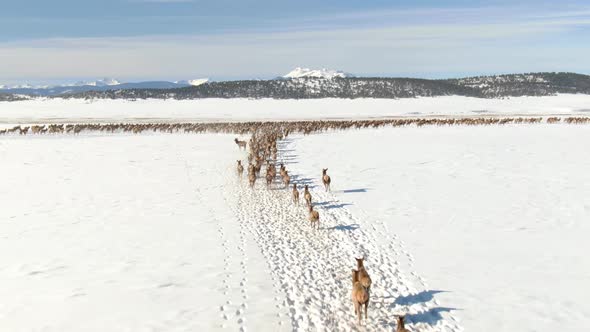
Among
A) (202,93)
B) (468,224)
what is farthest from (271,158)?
(202,93)

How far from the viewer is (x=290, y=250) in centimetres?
1051

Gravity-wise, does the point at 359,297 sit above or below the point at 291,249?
above

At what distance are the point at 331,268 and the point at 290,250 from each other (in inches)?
54.8

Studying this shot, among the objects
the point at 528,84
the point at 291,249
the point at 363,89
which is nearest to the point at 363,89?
the point at 363,89

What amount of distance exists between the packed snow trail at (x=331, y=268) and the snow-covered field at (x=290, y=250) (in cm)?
4

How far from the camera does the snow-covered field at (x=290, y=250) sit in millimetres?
7485

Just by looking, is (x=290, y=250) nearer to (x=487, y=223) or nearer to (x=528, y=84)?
(x=487, y=223)

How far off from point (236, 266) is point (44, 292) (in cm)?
339

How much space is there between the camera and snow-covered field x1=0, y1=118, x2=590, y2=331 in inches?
295

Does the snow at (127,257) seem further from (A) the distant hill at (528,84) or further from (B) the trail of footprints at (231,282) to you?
(A) the distant hill at (528,84)

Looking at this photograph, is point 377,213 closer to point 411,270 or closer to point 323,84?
point 411,270

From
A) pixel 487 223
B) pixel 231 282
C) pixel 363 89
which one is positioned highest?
pixel 363 89

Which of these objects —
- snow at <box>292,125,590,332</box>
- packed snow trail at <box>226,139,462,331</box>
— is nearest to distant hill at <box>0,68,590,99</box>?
snow at <box>292,125,590,332</box>

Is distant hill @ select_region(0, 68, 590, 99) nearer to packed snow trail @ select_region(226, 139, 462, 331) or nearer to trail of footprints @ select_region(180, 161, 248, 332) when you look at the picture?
packed snow trail @ select_region(226, 139, 462, 331)
